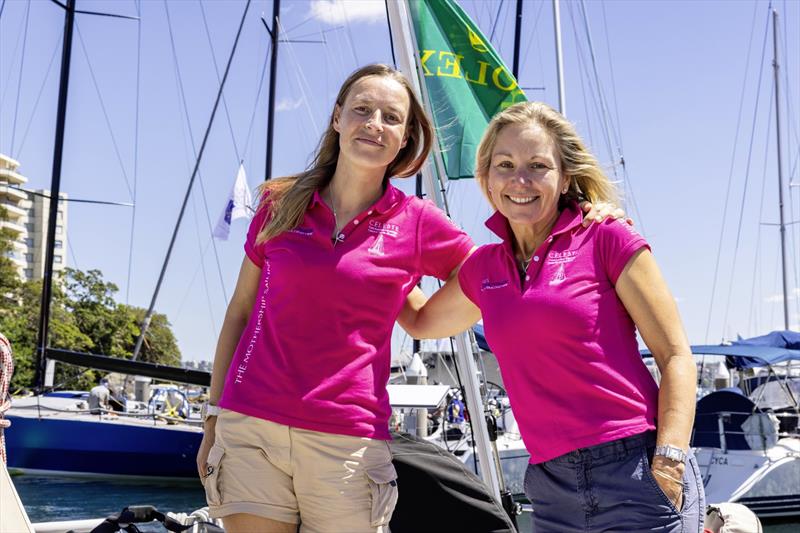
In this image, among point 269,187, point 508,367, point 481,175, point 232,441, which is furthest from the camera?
point 269,187

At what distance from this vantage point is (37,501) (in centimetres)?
1722

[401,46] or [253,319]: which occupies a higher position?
[401,46]

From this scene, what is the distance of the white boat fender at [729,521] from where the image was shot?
3.05 metres

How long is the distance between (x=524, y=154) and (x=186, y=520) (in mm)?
2229

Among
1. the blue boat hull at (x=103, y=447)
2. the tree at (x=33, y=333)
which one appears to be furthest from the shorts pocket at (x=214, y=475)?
the tree at (x=33, y=333)

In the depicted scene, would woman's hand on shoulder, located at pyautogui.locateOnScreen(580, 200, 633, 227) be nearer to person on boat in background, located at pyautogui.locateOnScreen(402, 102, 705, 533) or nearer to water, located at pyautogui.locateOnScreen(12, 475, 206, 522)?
person on boat in background, located at pyautogui.locateOnScreen(402, 102, 705, 533)

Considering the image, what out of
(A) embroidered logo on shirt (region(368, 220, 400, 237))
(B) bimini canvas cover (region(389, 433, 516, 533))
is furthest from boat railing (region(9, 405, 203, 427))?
(A) embroidered logo on shirt (region(368, 220, 400, 237))

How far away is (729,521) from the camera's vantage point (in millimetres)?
3066

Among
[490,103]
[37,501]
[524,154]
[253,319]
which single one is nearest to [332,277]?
[253,319]

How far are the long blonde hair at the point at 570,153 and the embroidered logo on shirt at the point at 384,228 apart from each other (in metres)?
0.47

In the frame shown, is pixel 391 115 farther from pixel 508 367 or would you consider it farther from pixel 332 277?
pixel 508 367

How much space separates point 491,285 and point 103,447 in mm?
18619

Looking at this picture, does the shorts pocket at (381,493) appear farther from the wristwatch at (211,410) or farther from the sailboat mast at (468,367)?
the sailboat mast at (468,367)

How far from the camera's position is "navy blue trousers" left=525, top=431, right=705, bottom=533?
2.18m
